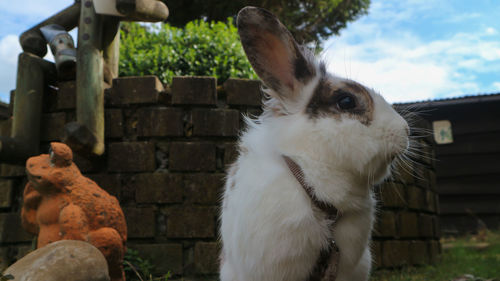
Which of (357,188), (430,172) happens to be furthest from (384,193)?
(357,188)

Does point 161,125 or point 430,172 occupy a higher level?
point 161,125

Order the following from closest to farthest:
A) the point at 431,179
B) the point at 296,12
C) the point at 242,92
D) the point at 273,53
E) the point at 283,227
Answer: the point at 283,227, the point at 273,53, the point at 242,92, the point at 431,179, the point at 296,12

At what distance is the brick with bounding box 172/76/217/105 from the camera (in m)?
3.97

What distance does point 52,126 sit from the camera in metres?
4.25

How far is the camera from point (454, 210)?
982 centimetres

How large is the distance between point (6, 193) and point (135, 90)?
1.87m

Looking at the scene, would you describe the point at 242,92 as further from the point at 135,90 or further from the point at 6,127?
the point at 6,127

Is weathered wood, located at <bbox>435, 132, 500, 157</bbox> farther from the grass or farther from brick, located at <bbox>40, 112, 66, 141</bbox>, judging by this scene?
brick, located at <bbox>40, 112, 66, 141</bbox>

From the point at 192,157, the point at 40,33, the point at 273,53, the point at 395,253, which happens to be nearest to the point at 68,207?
the point at 192,157

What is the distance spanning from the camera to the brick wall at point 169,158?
3859 millimetres

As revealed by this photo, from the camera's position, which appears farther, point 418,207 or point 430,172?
point 430,172

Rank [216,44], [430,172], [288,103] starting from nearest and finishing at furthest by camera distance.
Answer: [288,103] < [216,44] < [430,172]

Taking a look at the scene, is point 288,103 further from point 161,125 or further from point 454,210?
point 454,210

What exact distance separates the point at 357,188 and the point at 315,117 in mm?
372
